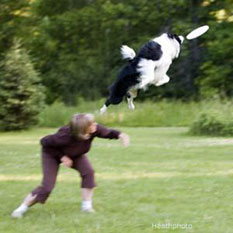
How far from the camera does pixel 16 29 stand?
3072 centimetres

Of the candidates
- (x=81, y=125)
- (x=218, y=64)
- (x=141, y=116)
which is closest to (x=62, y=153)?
(x=81, y=125)

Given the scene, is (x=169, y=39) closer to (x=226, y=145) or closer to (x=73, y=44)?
(x=226, y=145)

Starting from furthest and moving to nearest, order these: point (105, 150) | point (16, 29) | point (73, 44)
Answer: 1. point (73, 44)
2. point (16, 29)
3. point (105, 150)

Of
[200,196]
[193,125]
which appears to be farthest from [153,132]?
[200,196]

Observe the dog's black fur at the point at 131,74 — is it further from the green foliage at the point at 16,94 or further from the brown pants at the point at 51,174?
the green foliage at the point at 16,94

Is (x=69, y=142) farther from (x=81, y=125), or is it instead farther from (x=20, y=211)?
(x=20, y=211)

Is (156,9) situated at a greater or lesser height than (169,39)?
greater

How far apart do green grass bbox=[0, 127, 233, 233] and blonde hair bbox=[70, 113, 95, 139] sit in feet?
2.95

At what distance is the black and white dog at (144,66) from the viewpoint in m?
5.12

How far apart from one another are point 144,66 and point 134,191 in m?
3.21

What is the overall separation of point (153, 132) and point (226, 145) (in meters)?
5.21

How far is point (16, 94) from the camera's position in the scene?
21.3 metres

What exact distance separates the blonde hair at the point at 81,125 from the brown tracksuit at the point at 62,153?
0.49 ft

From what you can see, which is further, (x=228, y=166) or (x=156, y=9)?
(x=156, y=9)
